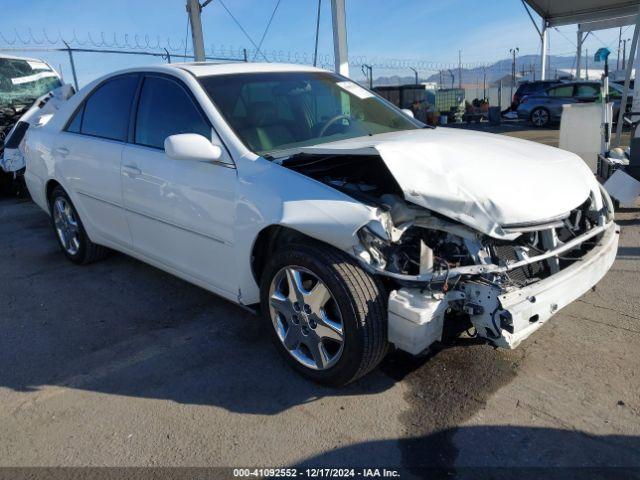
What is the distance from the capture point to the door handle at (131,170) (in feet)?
12.1

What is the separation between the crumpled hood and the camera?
2.55 metres

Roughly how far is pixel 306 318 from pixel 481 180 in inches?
45.1

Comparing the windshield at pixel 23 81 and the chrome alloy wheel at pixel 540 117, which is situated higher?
the windshield at pixel 23 81

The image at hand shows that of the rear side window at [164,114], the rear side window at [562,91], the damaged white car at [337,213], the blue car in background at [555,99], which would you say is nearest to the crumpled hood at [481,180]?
the damaged white car at [337,213]

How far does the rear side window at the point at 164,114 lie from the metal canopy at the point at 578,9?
11.2 metres

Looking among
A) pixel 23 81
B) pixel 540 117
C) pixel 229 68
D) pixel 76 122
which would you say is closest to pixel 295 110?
pixel 229 68

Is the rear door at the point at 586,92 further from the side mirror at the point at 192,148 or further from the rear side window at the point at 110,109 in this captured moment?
the side mirror at the point at 192,148

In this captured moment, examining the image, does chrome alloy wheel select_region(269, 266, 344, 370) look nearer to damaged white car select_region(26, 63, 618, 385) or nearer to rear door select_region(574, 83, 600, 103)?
damaged white car select_region(26, 63, 618, 385)

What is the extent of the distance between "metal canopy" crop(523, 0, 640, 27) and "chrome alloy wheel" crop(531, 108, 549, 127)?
532 centimetres

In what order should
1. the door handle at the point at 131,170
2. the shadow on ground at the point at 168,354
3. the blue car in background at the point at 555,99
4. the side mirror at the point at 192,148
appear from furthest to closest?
the blue car in background at the point at 555,99 → the door handle at the point at 131,170 → the side mirror at the point at 192,148 → the shadow on ground at the point at 168,354

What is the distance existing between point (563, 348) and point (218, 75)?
281 centimetres

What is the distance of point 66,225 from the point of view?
501 centimetres

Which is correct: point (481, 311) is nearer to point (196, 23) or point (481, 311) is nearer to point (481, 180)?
point (481, 180)

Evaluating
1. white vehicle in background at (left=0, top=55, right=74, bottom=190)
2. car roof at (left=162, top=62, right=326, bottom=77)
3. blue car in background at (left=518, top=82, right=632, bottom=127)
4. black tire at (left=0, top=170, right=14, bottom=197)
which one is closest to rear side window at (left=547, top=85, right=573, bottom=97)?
blue car in background at (left=518, top=82, right=632, bottom=127)
